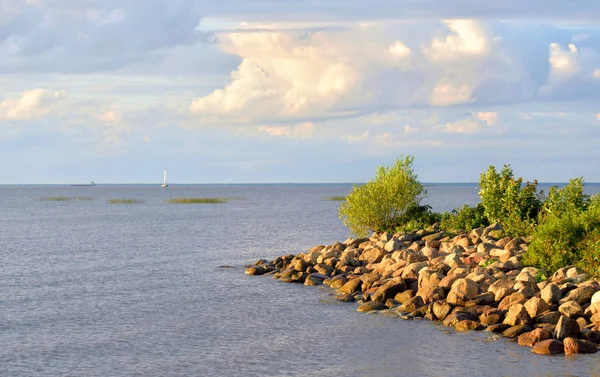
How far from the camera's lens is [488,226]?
43094mm

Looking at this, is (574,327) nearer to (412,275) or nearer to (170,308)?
(412,275)

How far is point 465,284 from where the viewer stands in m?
31.0

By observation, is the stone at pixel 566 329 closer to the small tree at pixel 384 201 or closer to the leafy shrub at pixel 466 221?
the leafy shrub at pixel 466 221

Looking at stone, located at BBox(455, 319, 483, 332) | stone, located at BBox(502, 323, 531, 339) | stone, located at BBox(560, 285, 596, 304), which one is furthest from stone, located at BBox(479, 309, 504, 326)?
stone, located at BBox(560, 285, 596, 304)

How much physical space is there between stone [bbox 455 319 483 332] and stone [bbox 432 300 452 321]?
1616 mm

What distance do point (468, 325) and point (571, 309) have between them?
149 inches

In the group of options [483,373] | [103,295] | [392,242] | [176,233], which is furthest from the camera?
[176,233]

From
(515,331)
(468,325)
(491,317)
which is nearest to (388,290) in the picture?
(468,325)

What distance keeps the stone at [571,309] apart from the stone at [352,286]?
11.4 meters

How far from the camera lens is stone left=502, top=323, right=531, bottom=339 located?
87.9 feet

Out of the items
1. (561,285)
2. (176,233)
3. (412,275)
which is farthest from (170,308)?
(176,233)

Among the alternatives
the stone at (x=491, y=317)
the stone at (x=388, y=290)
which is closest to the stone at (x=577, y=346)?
the stone at (x=491, y=317)

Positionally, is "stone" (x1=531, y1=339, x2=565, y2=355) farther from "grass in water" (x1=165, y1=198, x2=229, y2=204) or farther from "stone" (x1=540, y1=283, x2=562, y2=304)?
"grass in water" (x1=165, y1=198, x2=229, y2=204)

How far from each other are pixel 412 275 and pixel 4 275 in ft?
85.5
